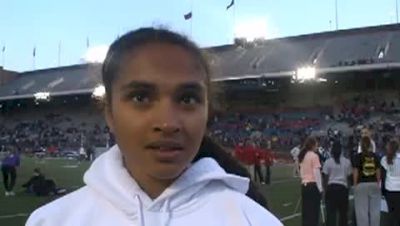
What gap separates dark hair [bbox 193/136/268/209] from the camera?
2.37 metres

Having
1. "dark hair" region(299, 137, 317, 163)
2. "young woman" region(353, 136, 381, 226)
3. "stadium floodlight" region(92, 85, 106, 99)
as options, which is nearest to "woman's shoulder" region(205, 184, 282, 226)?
"stadium floodlight" region(92, 85, 106, 99)

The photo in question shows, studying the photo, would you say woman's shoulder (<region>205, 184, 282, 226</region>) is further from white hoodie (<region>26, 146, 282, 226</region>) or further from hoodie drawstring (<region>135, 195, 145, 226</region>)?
hoodie drawstring (<region>135, 195, 145, 226</region>)

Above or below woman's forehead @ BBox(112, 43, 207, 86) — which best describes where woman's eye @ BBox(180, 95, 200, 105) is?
below

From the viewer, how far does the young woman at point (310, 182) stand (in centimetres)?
Result: 969

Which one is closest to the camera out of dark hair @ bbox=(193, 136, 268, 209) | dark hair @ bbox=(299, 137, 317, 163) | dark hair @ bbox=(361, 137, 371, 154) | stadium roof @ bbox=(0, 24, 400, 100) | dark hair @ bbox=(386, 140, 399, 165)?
dark hair @ bbox=(193, 136, 268, 209)

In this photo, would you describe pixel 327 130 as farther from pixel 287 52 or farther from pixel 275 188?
pixel 275 188

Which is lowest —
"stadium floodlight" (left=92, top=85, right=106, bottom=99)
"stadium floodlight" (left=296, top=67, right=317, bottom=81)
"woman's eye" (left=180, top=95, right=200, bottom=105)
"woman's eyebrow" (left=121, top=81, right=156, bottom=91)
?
"stadium floodlight" (left=296, top=67, right=317, bottom=81)

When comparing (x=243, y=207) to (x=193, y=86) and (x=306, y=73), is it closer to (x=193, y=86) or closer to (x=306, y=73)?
(x=193, y=86)

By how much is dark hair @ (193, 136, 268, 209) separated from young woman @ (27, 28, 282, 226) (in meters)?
0.52

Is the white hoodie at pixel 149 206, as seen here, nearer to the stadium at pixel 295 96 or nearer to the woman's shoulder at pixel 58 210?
the woman's shoulder at pixel 58 210

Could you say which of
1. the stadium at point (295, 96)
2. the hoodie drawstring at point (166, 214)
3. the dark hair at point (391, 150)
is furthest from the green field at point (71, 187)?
the stadium at point (295, 96)

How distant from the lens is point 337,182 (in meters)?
9.69

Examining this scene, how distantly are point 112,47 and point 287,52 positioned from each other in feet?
152

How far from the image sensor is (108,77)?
1807 mm
